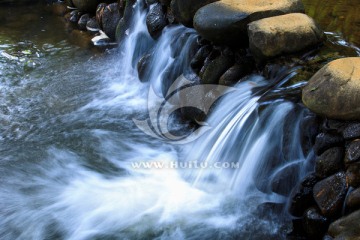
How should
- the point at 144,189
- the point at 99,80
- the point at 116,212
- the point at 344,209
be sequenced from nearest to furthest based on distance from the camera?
1. the point at 344,209
2. the point at 116,212
3. the point at 144,189
4. the point at 99,80

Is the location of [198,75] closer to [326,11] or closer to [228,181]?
[228,181]

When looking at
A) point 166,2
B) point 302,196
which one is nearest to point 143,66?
point 166,2

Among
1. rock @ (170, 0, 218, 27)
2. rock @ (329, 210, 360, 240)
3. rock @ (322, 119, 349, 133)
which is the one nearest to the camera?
rock @ (329, 210, 360, 240)

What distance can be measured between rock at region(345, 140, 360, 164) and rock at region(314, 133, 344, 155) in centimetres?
14

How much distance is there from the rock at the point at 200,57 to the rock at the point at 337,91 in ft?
6.42

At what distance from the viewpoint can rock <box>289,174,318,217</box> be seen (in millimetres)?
3303

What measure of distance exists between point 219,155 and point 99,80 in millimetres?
3331

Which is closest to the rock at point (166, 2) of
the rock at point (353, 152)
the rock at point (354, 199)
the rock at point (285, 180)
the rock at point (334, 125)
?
the rock at point (285, 180)

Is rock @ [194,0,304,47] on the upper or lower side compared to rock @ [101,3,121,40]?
upper

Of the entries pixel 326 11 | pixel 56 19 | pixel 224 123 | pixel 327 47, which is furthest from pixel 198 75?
pixel 56 19

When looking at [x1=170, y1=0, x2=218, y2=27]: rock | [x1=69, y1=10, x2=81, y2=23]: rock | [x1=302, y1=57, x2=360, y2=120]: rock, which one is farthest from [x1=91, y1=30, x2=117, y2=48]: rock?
[x1=302, y1=57, x2=360, y2=120]: rock

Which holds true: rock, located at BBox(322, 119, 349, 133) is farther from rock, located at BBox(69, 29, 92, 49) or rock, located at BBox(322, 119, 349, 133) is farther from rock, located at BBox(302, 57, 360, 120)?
rock, located at BBox(69, 29, 92, 49)

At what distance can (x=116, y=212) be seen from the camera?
3896mm

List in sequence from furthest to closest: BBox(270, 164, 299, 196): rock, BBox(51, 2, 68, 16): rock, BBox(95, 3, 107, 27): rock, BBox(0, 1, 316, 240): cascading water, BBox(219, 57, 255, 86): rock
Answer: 1. BBox(51, 2, 68, 16): rock
2. BBox(95, 3, 107, 27): rock
3. BBox(219, 57, 255, 86): rock
4. BBox(0, 1, 316, 240): cascading water
5. BBox(270, 164, 299, 196): rock
